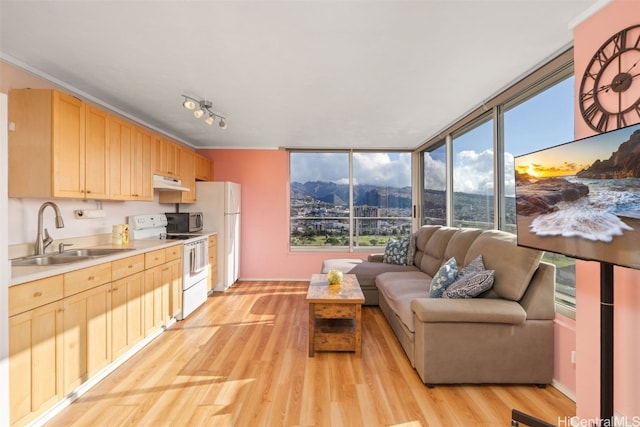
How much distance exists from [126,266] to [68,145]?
3.66 ft

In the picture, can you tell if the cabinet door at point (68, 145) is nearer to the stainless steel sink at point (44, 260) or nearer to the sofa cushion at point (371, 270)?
the stainless steel sink at point (44, 260)

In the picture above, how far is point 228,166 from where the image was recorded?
5645mm

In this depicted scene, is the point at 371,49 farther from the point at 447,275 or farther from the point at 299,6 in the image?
the point at 447,275

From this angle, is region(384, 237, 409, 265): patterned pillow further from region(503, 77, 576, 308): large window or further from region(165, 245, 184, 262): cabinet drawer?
region(165, 245, 184, 262): cabinet drawer

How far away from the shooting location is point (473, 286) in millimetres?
2430

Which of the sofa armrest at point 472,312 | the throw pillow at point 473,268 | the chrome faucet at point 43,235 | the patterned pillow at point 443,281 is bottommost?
the sofa armrest at point 472,312

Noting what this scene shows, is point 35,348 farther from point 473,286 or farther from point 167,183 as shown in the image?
point 473,286

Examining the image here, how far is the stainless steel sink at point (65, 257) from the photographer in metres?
2.26

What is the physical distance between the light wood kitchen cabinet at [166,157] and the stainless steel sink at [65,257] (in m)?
1.33

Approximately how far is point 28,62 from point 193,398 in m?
2.97

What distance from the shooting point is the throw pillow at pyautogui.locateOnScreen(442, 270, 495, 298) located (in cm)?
242

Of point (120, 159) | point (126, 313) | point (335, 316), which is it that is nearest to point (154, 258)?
point (126, 313)

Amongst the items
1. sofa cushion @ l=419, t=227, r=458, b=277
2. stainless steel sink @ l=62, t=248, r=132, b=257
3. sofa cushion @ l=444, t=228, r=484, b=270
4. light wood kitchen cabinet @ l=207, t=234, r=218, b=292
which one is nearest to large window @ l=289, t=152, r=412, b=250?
light wood kitchen cabinet @ l=207, t=234, r=218, b=292

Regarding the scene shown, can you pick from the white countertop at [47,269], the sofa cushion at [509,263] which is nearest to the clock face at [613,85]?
the sofa cushion at [509,263]
